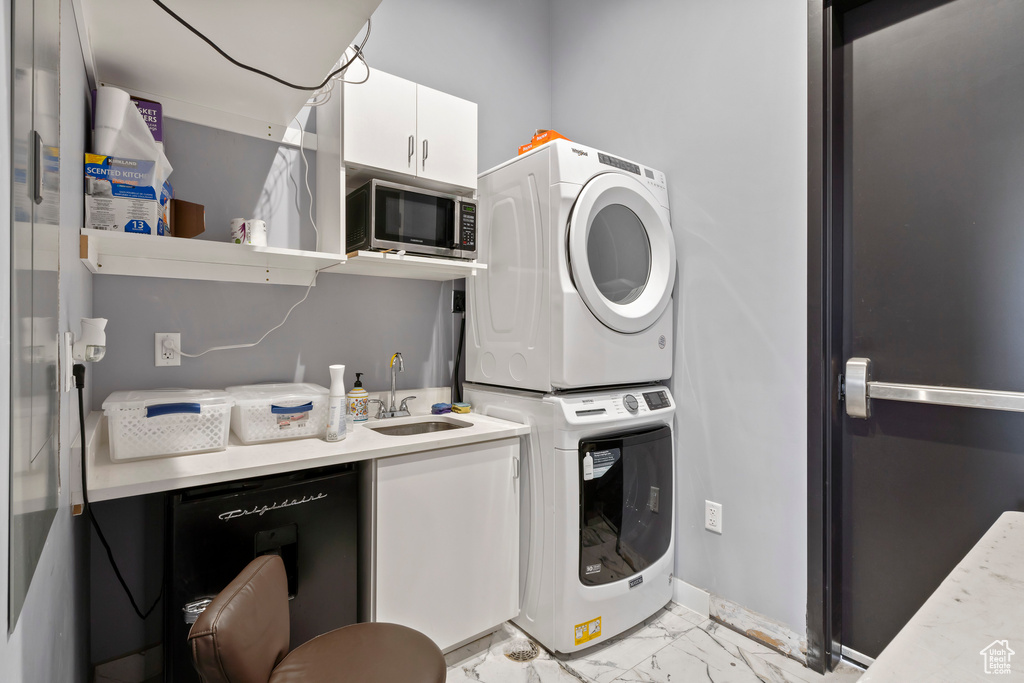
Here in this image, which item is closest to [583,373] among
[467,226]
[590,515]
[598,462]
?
[598,462]

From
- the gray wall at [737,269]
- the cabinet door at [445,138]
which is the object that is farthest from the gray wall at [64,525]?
the gray wall at [737,269]

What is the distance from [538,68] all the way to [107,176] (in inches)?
89.7

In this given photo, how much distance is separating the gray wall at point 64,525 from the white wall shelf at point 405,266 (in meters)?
0.78

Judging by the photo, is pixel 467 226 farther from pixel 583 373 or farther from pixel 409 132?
pixel 583 373

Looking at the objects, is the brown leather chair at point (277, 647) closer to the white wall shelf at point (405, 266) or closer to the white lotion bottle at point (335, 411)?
the white lotion bottle at point (335, 411)

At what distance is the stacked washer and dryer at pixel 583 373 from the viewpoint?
5.97ft

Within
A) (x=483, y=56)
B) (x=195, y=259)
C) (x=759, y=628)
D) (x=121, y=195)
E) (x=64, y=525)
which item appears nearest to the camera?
(x=64, y=525)

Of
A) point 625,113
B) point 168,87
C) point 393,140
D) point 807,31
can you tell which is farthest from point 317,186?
point 807,31

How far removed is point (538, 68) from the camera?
2.90 metres

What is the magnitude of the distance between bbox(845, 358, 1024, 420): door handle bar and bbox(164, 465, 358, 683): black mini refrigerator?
1.67 meters

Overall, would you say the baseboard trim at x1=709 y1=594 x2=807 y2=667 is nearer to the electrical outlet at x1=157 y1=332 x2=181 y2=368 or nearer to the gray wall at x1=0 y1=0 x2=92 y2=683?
the gray wall at x1=0 y1=0 x2=92 y2=683

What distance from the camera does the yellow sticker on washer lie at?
1790mm

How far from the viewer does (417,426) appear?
2.14 m

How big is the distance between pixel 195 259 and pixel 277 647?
3.99 ft
